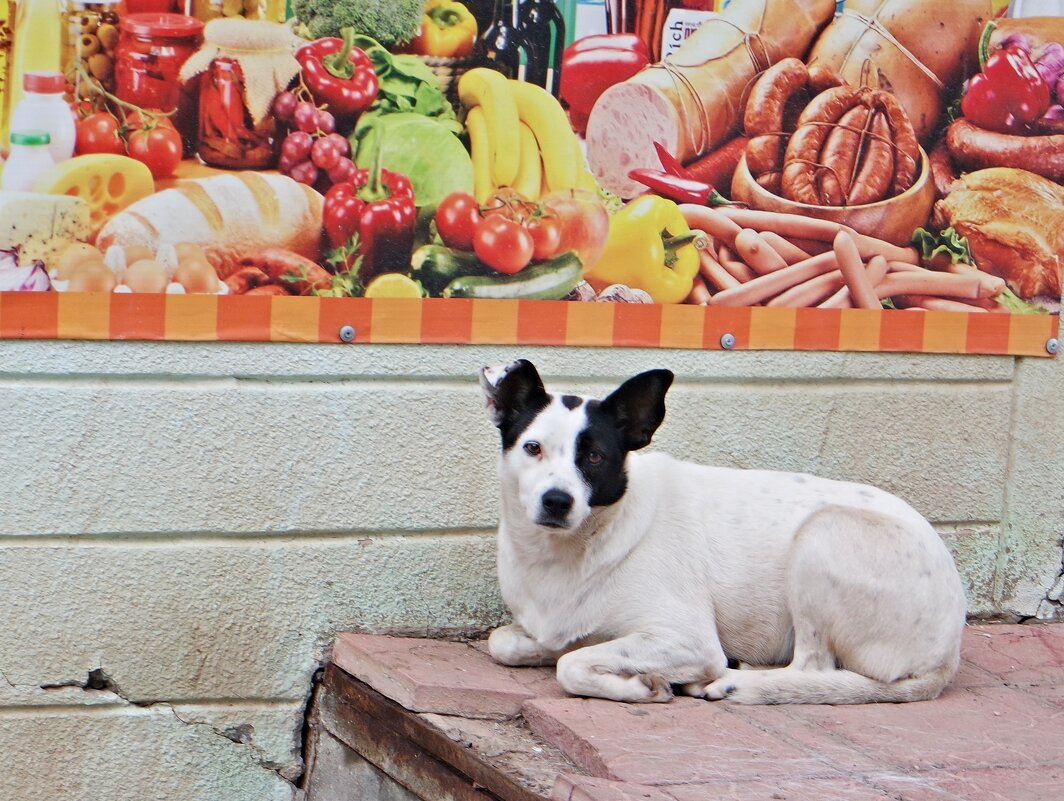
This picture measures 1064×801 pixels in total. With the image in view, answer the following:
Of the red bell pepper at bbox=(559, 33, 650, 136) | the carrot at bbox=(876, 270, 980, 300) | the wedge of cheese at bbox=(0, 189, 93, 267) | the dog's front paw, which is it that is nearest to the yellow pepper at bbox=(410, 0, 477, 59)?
the red bell pepper at bbox=(559, 33, 650, 136)

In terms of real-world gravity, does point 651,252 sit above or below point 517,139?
below

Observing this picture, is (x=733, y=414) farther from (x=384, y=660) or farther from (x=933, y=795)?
(x=933, y=795)

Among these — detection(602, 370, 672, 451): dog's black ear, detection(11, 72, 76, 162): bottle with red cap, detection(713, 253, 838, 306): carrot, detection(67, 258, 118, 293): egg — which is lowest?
detection(602, 370, 672, 451): dog's black ear

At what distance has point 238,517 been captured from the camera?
4.55 m

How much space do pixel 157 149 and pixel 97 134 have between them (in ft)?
0.61

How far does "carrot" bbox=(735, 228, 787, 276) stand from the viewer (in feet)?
16.4

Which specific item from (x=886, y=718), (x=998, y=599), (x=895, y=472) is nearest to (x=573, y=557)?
(x=886, y=718)

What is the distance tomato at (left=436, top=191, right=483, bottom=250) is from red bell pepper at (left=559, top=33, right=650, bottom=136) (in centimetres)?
49

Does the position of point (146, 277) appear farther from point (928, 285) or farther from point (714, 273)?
point (928, 285)

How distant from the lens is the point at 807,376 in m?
5.18

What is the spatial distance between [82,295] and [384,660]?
1536 mm

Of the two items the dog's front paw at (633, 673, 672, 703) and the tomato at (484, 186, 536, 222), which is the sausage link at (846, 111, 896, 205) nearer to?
the tomato at (484, 186, 536, 222)

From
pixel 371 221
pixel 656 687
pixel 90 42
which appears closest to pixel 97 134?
pixel 90 42

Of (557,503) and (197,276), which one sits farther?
(197,276)
